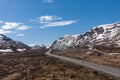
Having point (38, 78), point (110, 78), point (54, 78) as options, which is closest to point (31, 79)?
point (38, 78)

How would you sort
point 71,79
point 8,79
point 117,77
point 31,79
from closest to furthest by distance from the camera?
1. point 117,77
2. point 71,79
3. point 31,79
4. point 8,79

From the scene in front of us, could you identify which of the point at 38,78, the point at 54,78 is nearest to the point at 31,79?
the point at 38,78

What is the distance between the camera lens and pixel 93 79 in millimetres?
39938

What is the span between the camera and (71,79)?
135 ft

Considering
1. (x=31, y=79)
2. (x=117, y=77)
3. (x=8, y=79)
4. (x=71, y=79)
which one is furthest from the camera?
(x=8, y=79)

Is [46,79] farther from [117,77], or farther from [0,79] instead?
[0,79]

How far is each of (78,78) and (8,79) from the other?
1960cm

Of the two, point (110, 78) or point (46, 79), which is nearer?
point (110, 78)

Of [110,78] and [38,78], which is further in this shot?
[38,78]

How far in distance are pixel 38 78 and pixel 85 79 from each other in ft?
28.3

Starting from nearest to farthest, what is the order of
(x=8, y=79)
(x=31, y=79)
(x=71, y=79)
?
(x=71, y=79) → (x=31, y=79) → (x=8, y=79)

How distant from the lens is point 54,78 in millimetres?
43188

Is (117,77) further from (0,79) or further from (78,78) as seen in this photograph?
(0,79)

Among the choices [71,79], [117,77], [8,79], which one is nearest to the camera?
[117,77]
